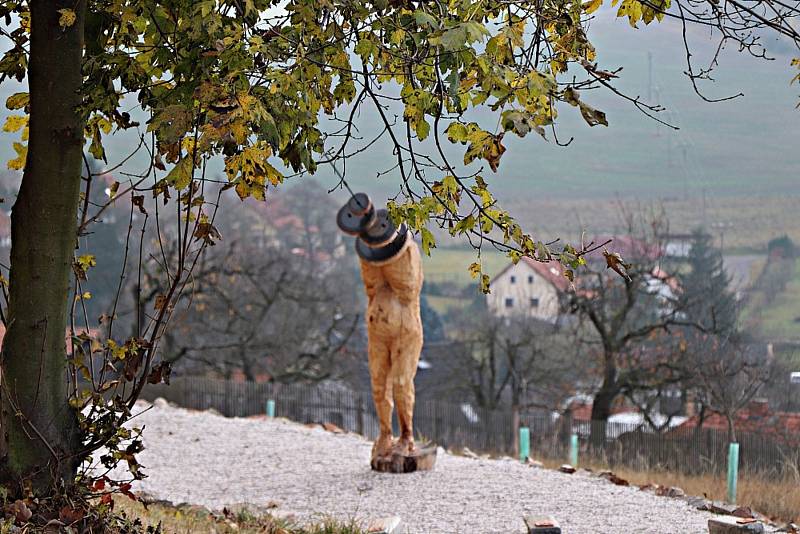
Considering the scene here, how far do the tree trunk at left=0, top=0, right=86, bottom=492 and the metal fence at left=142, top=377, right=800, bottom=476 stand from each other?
11.5 meters

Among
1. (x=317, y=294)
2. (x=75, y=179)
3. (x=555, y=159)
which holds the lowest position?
(x=75, y=179)

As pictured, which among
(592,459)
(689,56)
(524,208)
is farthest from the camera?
(524,208)

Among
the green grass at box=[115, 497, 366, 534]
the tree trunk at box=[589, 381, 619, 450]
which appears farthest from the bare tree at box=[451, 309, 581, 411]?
the green grass at box=[115, 497, 366, 534]

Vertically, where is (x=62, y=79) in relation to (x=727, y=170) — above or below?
below

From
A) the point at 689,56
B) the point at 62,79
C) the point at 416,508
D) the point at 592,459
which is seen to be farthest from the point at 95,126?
the point at 592,459

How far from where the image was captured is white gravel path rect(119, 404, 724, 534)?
26.2 feet

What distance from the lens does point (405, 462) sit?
32.1 feet

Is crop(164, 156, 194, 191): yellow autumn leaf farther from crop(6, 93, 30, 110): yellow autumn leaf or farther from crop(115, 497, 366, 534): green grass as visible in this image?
crop(115, 497, 366, 534): green grass

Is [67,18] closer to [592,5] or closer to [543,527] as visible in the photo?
[592,5]

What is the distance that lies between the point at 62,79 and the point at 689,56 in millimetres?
2907

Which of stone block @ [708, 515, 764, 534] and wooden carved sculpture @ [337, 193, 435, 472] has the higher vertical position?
wooden carved sculpture @ [337, 193, 435, 472]

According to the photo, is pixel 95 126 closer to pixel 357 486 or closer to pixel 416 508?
pixel 416 508

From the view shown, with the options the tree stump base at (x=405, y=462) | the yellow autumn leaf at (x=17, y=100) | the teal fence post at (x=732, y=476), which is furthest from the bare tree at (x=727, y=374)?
the yellow autumn leaf at (x=17, y=100)

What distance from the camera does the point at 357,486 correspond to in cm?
936
